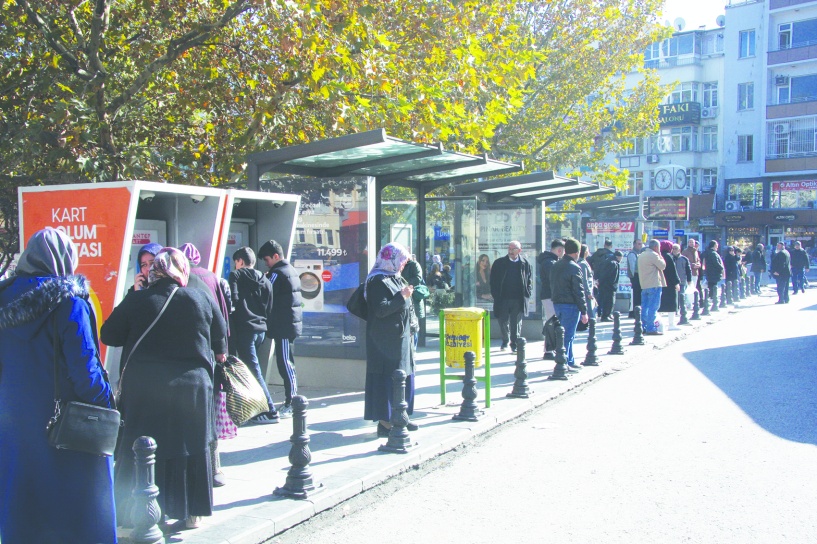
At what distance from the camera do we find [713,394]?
10.1 meters

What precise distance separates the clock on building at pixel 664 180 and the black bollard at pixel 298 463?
64.2 feet

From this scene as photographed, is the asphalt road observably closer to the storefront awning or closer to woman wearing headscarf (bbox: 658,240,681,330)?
the storefront awning

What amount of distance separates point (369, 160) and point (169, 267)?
5502mm

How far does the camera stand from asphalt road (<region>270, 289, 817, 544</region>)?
5234 mm

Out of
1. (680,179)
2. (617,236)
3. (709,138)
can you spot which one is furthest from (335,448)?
(709,138)

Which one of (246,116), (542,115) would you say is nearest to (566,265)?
(246,116)

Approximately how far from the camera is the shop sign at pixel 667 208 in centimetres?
2055

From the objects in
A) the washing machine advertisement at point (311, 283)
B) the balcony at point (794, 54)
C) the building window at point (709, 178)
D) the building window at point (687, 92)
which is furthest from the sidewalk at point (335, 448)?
the building window at point (687, 92)

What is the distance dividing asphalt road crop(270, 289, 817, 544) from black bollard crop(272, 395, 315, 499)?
256 mm

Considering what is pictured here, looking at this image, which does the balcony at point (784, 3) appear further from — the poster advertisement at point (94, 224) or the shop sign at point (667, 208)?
the poster advertisement at point (94, 224)

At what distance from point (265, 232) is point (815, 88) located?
1888 inches

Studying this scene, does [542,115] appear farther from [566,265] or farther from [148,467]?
[148,467]

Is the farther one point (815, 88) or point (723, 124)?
point (723, 124)

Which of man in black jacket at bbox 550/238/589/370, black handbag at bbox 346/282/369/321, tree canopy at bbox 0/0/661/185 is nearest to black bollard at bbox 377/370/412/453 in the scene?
black handbag at bbox 346/282/369/321
